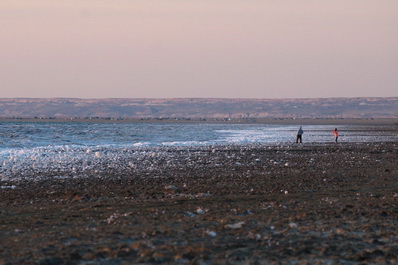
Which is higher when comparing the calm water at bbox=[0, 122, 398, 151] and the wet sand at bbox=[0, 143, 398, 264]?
the wet sand at bbox=[0, 143, 398, 264]

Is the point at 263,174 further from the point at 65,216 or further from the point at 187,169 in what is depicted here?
the point at 65,216

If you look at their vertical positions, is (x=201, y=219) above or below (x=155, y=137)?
above

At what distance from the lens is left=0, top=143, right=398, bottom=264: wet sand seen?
7023 millimetres

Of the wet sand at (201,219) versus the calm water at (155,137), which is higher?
the wet sand at (201,219)

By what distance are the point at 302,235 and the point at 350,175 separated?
9132 millimetres

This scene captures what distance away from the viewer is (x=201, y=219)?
932 centimetres

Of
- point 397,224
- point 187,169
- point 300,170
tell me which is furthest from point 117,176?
point 397,224

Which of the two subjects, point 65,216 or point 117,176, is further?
point 117,176

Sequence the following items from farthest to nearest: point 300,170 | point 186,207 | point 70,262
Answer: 1. point 300,170
2. point 186,207
3. point 70,262

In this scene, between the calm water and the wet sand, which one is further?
the calm water

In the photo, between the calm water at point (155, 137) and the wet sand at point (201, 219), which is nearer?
the wet sand at point (201, 219)

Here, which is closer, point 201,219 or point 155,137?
point 201,219

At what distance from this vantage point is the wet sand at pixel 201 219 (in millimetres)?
7023

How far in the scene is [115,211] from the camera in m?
10.2
